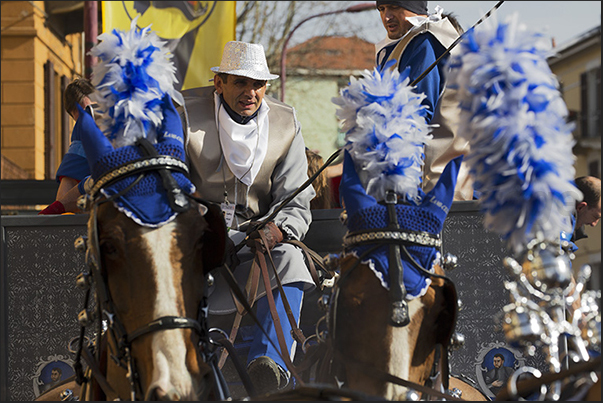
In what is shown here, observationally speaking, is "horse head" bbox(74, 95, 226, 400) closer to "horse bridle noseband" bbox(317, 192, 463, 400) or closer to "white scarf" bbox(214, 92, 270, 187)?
"horse bridle noseband" bbox(317, 192, 463, 400)

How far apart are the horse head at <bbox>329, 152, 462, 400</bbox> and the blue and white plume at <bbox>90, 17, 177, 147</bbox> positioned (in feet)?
2.84

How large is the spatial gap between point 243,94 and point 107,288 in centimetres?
193

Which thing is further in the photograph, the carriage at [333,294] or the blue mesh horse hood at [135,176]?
the blue mesh horse hood at [135,176]

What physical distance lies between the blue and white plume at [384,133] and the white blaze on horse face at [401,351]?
49 centimetres

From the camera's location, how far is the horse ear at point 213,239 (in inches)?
133

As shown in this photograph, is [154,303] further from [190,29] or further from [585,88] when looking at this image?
[585,88]

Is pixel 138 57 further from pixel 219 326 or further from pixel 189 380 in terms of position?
pixel 219 326

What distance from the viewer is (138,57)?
11.4ft

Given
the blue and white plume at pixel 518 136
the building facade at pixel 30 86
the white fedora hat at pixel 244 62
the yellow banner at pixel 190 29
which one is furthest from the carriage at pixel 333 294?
the building facade at pixel 30 86

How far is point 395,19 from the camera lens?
5.12 m

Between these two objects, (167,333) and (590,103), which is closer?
(167,333)

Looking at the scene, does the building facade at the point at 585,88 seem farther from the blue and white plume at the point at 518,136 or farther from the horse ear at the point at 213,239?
the blue and white plume at the point at 518,136

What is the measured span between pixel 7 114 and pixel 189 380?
15817mm

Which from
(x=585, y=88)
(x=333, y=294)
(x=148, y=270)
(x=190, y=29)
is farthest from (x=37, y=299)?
(x=585, y=88)
